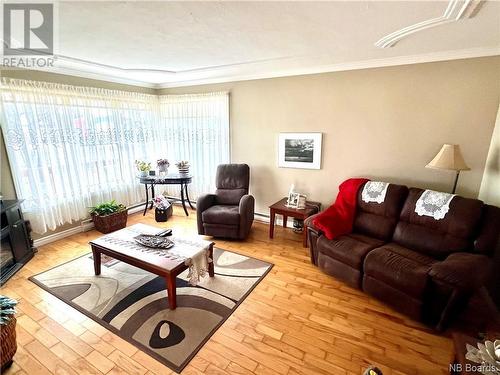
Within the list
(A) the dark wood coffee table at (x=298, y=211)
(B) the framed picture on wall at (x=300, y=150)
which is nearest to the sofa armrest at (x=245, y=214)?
(A) the dark wood coffee table at (x=298, y=211)

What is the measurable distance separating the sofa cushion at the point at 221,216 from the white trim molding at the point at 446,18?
2599 millimetres

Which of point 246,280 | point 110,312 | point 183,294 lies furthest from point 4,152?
point 246,280

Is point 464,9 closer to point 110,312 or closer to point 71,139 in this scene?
point 110,312

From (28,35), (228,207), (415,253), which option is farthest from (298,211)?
(28,35)

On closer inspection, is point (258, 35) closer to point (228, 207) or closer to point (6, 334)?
point (228, 207)

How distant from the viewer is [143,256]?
2250 millimetres

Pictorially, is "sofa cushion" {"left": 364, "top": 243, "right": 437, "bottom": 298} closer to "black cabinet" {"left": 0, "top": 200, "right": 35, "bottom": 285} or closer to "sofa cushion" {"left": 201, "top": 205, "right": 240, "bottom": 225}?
"sofa cushion" {"left": 201, "top": 205, "right": 240, "bottom": 225}

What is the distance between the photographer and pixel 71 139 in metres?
3.52

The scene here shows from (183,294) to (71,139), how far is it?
2.87 m

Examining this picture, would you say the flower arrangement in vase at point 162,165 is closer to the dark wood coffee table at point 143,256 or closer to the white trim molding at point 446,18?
the dark wood coffee table at point 143,256

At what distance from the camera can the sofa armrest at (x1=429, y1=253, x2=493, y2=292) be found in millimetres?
1796

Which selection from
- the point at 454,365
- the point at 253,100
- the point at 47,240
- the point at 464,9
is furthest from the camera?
the point at 253,100

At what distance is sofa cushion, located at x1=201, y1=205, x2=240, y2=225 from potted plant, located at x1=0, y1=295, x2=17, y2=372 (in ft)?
6.95

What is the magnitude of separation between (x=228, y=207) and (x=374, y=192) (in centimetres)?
204
